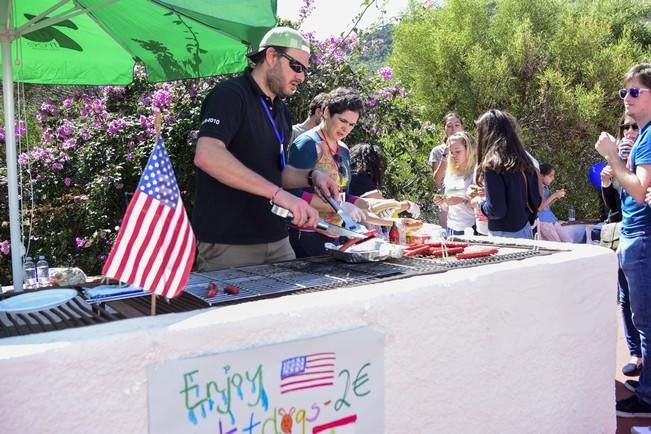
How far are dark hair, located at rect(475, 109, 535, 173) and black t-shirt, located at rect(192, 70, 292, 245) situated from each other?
179 centimetres

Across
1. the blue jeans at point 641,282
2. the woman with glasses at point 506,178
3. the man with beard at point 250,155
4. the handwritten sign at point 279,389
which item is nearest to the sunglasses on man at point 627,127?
the woman with glasses at point 506,178

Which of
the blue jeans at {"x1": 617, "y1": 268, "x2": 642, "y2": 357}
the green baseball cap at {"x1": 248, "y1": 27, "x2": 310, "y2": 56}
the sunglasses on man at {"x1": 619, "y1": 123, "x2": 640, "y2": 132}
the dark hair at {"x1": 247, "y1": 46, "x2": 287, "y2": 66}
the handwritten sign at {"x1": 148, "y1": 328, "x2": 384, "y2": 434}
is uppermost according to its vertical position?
the green baseball cap at {"x1": 248, "y1": 27, "x2": 310, "y2": 56}

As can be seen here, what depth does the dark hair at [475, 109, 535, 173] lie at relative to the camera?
393 cm

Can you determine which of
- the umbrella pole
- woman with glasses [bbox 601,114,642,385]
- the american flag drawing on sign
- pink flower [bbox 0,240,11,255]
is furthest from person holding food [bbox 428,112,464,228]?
the american flag drawing on sign

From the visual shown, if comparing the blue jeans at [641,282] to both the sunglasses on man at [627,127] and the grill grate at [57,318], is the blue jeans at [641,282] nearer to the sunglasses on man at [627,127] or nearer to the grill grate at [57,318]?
the sunglasses on man at [627,127]

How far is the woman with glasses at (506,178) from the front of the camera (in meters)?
3.96

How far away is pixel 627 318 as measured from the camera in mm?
3934

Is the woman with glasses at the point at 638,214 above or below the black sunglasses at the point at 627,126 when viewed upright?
below

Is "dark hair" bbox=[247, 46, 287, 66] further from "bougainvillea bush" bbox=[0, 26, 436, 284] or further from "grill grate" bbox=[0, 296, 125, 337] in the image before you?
"bougainvillea bush" bbox=[0, 26, 436, 284]

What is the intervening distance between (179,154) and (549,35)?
907 cm

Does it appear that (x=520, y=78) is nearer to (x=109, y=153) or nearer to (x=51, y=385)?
(x=109, y=153)

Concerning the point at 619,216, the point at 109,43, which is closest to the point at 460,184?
the point at 619,216

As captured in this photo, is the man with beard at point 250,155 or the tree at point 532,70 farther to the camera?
the tree at point 532,70

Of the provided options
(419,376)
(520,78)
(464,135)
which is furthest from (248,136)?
(520,78)
